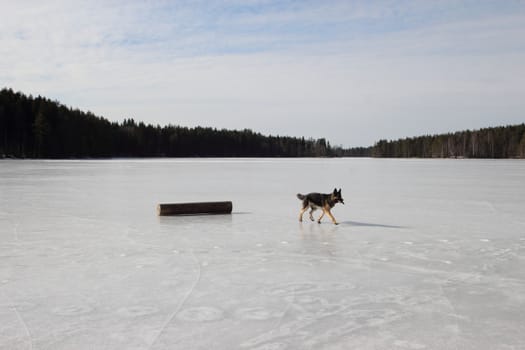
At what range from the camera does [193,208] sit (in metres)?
12.5

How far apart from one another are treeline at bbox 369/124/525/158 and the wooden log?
14315cm

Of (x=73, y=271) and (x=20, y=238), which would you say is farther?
(x=20, y=238)

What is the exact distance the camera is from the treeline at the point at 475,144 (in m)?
148

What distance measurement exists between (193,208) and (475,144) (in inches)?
6420

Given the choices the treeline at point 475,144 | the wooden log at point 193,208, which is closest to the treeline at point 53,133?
the wooden log at point 193,208

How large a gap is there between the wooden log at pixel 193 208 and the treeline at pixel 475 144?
143 metres

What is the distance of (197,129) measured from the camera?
194 metres

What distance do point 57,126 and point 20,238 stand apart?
104m

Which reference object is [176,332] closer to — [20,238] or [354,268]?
[354,268]

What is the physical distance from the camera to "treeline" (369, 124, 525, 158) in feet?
486

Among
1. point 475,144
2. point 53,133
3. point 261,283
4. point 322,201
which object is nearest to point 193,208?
point 322,201

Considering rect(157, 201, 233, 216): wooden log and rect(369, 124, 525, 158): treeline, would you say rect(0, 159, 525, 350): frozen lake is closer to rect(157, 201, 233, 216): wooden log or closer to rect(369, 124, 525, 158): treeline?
rect(157, 201, 233, 216): wooden log

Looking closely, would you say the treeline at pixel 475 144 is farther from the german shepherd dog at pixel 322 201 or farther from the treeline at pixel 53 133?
the german shepherd dog at pixel 322 201

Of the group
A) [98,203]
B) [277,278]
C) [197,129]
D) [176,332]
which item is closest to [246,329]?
[176,332]
